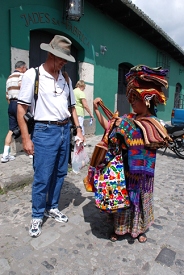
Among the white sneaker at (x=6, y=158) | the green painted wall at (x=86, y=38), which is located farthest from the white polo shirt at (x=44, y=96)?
the green painted wall at (x=86, y=38)

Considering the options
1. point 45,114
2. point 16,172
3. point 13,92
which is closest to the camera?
point 45,114

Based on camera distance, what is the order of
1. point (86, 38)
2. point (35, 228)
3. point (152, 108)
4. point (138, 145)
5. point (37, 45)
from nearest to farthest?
point (138, 145)
point (152, 108)
point (35, 228)
point (37, 45)
point (86, 38)

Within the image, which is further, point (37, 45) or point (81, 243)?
point (37, 45)

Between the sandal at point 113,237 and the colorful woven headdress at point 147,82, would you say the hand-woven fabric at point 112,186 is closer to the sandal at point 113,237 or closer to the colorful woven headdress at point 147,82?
the sandal at point 113,237

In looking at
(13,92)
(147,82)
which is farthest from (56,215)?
(13,92)

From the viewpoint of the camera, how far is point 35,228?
229 centimetres

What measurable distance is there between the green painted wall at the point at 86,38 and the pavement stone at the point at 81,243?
224cm

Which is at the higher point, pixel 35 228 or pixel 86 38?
pixel 86 38

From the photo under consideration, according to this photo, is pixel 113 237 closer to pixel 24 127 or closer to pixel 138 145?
pixel 138 145

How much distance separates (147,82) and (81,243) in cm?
168

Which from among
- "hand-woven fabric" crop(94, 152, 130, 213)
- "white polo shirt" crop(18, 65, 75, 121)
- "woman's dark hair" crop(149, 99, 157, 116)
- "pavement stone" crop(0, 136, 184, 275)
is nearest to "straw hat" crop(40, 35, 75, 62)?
"white polo shirt" crop(18, 65, 75, 121)

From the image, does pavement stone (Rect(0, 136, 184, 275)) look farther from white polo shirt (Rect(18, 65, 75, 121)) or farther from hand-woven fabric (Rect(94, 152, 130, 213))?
white polo shirt (Rect(18, 65, 75, 121))

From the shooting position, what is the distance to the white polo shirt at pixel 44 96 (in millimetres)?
2062

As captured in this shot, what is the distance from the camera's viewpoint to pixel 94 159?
6.36ft
